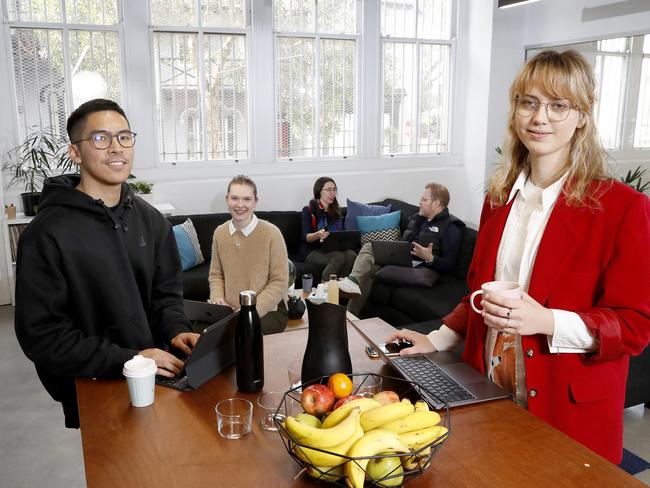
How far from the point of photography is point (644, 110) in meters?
5.58

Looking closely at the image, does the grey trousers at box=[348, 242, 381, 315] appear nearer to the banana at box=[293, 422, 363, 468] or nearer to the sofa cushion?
the sofa cushion

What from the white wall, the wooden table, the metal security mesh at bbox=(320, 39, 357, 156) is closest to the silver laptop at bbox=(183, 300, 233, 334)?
the wooden table

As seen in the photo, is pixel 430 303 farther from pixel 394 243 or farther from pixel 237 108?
pixel 237 108

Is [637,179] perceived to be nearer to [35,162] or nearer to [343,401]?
[343,401]

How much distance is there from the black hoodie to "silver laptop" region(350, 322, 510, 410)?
77 centimetres

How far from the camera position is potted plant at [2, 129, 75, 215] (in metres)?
5.24

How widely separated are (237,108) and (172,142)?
2.48ft

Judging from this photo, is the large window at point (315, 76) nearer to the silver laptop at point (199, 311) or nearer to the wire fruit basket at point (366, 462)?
the silver laptop at point (199, 311)

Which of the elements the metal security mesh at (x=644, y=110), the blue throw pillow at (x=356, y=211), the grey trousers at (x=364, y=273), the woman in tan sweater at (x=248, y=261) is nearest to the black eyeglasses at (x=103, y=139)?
the woman in tan sweater at (x=248, y=261)

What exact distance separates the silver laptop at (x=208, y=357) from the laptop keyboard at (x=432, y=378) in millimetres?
473

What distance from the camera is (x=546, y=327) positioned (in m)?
1.45

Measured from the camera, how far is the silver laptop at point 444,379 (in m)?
1.52

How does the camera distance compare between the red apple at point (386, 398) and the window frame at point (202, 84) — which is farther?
the window frame at point (202, 84)

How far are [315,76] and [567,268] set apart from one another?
5356 millimetres
